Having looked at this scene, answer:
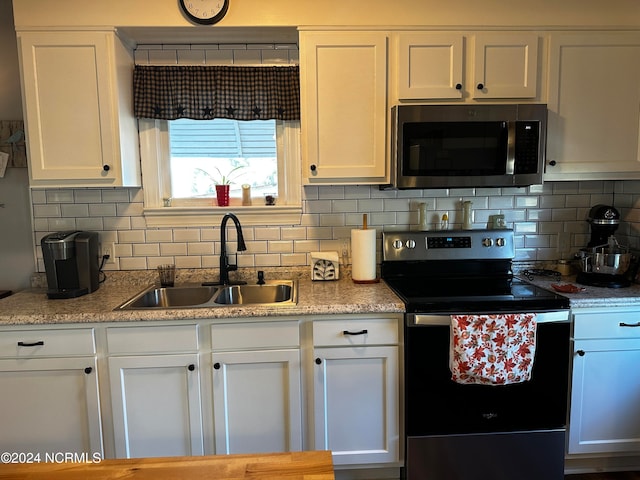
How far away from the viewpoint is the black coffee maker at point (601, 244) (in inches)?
89.1

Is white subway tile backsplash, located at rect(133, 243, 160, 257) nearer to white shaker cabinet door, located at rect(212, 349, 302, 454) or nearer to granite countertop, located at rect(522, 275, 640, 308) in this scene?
white shaker cabinet door, located at rect(212, 349, 302, 454)

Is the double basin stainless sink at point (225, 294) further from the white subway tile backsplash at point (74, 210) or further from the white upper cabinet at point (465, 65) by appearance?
the white upper cabinet at point (465, 65)

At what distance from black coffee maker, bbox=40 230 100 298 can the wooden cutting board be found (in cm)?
124

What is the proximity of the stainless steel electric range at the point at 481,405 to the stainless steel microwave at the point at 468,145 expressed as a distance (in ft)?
1.91

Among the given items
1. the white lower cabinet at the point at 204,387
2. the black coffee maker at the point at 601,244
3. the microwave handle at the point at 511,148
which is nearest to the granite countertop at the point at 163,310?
the white lower cabinet at the point at 204,387

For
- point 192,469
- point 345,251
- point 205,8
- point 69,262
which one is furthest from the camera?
point 345,251

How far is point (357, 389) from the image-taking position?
79.2 inches

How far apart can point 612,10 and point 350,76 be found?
4.47 feet

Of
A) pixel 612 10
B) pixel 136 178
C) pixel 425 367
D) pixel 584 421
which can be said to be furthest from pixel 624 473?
pixel 136 178

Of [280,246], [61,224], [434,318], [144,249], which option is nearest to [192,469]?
[434,318]

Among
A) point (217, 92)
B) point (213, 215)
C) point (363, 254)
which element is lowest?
point (363, 254)

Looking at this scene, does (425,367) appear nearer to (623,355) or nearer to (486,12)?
(623,355)

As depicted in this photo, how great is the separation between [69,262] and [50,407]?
0.68 metres

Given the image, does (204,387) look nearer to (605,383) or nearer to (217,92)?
(217,92)
